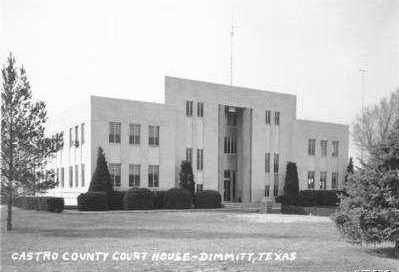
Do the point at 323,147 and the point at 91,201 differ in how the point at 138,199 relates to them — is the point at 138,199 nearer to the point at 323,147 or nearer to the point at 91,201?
the point at 91,201

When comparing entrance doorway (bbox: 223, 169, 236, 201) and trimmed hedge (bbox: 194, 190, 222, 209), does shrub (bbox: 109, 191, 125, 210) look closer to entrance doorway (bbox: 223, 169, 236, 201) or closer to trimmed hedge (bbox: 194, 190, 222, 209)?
trimmed hedge (bbox: 194, 190, 222, 209)

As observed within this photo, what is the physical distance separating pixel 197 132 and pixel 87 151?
9.93 metres

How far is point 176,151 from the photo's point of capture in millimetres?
41500

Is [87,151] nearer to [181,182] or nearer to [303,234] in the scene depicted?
[181,182]

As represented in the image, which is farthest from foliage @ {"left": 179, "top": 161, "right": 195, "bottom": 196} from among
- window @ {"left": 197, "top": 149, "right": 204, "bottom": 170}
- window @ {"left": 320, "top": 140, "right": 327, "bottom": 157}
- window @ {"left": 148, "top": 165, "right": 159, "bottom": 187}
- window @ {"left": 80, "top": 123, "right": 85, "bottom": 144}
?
window @ {"left": 320, "top": 140, "right": 327, "bottom": 157}

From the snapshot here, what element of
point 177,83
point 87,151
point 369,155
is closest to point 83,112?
point 87,151

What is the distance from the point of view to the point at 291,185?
46031 millimetres

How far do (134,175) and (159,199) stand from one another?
9.81 ft

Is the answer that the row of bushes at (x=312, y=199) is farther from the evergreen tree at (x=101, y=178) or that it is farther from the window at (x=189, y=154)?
the evergreen tree at (x=101, y=178)

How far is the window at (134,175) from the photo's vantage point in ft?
127

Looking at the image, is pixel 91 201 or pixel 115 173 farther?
pixel 115 173

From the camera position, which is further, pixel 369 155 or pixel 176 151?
pixel 176 151

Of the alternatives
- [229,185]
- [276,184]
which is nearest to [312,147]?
[276,184]

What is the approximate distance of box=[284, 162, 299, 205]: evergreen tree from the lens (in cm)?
4572
